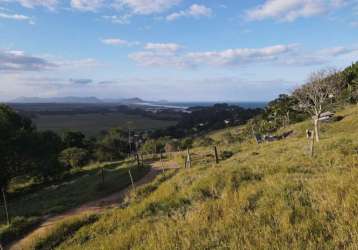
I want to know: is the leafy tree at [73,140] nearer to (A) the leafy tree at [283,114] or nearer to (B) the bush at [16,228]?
(A) the leafy tree at [283,114]

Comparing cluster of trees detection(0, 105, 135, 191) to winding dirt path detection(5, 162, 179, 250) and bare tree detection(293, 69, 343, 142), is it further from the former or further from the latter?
bare tree detection(293, 69, 343, 142)

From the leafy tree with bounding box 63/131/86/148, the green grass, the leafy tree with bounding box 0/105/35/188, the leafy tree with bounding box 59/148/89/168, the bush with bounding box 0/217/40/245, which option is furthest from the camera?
the leafy tree with bounding box 63/131/86/148

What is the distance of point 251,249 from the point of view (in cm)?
497

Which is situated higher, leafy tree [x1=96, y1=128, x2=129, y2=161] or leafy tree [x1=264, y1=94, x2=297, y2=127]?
leafy tree [x1=264, y1=94, x2=297, y2=127]

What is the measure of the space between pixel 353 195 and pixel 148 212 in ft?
20.2

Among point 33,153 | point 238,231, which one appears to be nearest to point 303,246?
point 238,231

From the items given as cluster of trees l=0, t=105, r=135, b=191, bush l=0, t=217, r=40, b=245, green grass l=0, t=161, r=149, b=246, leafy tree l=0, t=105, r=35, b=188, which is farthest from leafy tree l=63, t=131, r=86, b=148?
bush l=0, t=217, r=40, b=245

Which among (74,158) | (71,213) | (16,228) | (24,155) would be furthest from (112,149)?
(16,228)

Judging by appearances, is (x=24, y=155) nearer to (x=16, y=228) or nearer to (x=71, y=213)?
(x=71, y=213)

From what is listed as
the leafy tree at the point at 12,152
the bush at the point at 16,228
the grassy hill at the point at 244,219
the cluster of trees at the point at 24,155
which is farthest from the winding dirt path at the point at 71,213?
the cluster of trees at the point at 24,155

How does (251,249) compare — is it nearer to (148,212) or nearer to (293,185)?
(293,185)

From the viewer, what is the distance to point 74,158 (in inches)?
1698

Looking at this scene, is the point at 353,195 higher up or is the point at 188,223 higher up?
the point at 353,195

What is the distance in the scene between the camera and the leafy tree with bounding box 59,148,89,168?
42.9 meters
